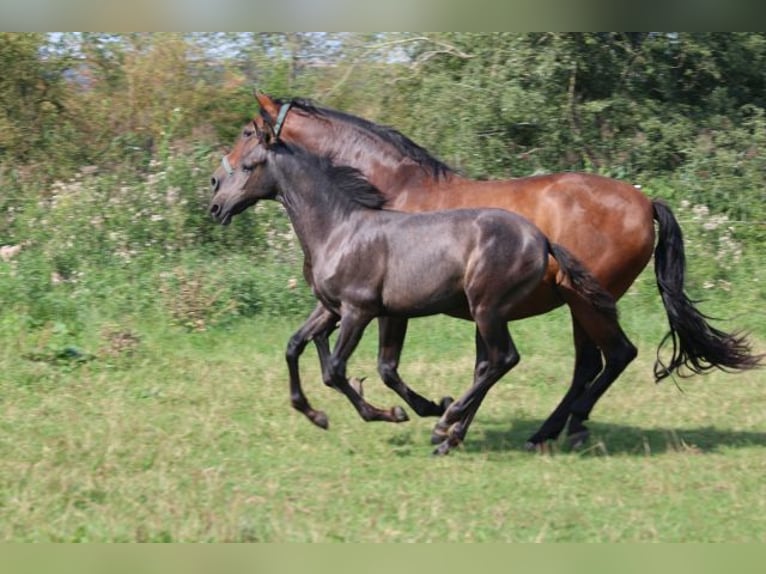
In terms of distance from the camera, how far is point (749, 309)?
11.0m

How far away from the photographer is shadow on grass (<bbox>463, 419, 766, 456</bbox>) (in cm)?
703

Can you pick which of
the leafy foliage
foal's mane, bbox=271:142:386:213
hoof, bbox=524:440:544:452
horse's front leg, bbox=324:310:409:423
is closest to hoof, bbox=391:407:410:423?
horse's front leg, bbox=324:310:409:423

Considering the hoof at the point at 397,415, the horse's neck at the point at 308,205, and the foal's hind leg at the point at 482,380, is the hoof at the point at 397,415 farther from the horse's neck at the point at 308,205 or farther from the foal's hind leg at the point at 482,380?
the horse's neck at the point at 308,205

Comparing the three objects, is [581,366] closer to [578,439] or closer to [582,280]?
[578,439]

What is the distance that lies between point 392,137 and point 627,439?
8.28 ft

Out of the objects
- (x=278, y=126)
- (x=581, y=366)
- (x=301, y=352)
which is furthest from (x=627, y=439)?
(x=278, y=126)

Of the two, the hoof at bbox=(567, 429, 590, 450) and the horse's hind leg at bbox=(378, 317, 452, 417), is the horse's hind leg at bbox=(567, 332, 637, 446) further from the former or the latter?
the horse's hind leg at bbox=(378, 317, 452, 417)

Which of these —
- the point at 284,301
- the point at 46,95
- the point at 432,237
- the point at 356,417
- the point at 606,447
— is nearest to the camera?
the point at 432,237

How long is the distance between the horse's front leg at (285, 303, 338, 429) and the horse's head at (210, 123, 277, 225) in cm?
85

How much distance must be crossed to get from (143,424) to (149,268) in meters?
4.46

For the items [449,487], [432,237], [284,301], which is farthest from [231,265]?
[449,487]

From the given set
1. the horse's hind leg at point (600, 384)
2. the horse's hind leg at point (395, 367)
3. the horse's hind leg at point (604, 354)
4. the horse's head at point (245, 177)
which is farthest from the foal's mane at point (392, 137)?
the horse's hind leg at point (600, 384)

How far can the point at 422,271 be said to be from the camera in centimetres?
674

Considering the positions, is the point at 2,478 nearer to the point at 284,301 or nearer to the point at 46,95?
the point at 284,301
